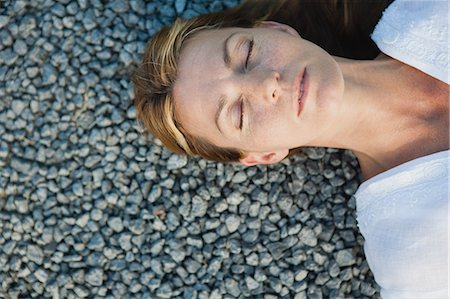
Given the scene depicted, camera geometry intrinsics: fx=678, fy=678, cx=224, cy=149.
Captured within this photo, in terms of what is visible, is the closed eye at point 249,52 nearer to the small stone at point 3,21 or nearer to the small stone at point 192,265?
the small stone at point 192,265

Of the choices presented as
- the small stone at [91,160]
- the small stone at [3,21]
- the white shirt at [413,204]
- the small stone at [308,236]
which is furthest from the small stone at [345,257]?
the small stone at [3,21]

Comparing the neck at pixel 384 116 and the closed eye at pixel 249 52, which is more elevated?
the closed eye at pixel 249 52

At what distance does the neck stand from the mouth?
13.4 inches

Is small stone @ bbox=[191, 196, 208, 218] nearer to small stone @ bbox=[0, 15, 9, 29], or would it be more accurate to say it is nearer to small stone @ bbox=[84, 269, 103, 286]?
small stone @ bbox=[84, 269, 103, 286]

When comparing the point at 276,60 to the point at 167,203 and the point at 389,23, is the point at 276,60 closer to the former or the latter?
the point at 389,23

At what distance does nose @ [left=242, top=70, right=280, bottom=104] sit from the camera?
7.98ft

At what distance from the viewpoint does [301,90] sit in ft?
8.00

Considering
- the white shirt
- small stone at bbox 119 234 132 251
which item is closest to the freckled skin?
the white shirt

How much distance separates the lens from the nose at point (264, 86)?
2.43 metres

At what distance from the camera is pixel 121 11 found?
3.36 metres

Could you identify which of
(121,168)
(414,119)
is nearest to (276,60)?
(414,119)

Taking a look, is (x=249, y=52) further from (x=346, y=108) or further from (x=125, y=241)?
(x=125, y=241)

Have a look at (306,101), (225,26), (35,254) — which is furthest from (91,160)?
(306,101)

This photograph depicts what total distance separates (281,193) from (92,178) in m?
0.91
